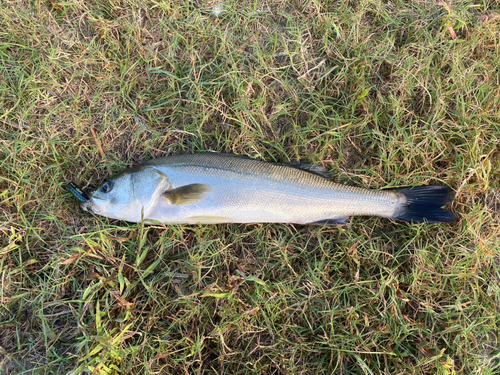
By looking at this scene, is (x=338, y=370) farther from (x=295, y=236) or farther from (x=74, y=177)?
(x=74, y=177)

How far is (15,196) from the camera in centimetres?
299

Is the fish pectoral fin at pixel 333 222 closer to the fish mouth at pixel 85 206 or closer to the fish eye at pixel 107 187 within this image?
the fish eye at pixel 107 187

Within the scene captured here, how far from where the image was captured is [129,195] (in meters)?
2.88

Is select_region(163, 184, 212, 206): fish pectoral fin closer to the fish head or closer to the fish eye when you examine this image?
the fish head

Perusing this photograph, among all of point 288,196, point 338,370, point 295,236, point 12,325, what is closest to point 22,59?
point 12,325

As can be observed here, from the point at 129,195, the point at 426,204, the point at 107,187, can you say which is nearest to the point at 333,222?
the point at 426,204

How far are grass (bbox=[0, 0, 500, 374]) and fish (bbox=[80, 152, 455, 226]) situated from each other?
0.21 meters

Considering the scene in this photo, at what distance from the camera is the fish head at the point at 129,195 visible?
2.88 meters

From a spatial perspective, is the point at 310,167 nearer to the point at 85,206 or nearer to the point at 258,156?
the point at 258,156

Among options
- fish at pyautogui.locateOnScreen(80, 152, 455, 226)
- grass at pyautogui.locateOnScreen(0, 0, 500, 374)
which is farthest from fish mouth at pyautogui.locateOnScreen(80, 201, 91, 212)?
grass at pyautogui.locateOnScreen(0, 0, 500, 374)

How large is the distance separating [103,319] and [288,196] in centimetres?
207

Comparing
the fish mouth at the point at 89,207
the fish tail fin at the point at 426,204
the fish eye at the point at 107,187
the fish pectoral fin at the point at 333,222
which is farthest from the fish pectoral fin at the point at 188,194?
the fish tail fin at the point at 426,204

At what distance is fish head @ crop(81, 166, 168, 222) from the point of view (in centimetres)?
288

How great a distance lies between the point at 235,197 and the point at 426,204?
196 centimetres
